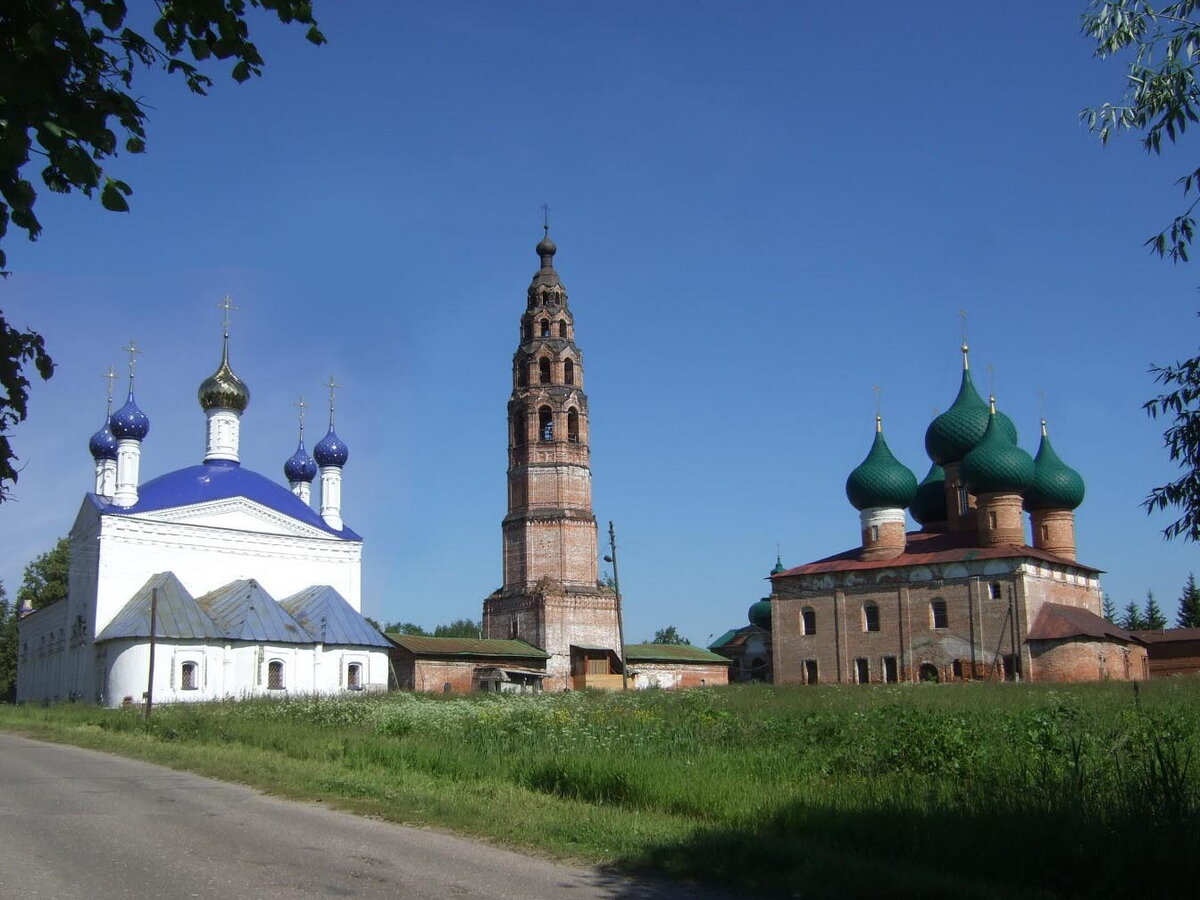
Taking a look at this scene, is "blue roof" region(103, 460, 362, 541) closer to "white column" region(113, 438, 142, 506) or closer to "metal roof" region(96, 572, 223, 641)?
"white column" region(113, 438, 142, 506)

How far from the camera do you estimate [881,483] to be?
46.1 meters

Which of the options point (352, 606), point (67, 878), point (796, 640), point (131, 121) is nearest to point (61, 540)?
point (352, 606)

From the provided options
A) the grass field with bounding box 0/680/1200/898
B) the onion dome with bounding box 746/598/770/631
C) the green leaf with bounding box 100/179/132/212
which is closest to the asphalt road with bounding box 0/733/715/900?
the grass field with bounding box 0/680/1200/898

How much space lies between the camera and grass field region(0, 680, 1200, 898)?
7621 mm

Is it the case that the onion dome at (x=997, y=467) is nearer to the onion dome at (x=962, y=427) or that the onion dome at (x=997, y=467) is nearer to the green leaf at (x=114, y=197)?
the onion dome at (x=962, y=427)

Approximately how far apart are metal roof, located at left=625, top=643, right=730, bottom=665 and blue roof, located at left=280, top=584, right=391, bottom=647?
15.0 m

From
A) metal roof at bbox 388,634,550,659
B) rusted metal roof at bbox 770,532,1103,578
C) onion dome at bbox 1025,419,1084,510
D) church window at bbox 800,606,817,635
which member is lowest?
metal roof at bbox 388,634,550,659

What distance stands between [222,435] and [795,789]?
3781 cm

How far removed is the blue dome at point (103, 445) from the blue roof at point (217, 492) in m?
1.97

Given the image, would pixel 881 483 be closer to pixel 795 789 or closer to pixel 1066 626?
pixel 1066 626

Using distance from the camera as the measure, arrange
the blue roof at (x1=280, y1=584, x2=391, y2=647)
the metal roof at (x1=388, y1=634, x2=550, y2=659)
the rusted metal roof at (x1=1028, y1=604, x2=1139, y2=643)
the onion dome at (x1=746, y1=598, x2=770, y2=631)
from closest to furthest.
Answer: the blue roof at (x1=280, y1=584, x2=391, y2=647) → the rusted metal roof at (x1=1028, y1=604, x2=1139, y2=643) → the metal roof at (x1=388, y1=634, x2=550, y2=659) → the onion dome at (x1=746, y1=598, x2=770, y2=631)

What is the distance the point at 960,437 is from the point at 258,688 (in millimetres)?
28914

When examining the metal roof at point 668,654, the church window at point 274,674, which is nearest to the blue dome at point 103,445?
the church window at point 274,674

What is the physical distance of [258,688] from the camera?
121 feet
